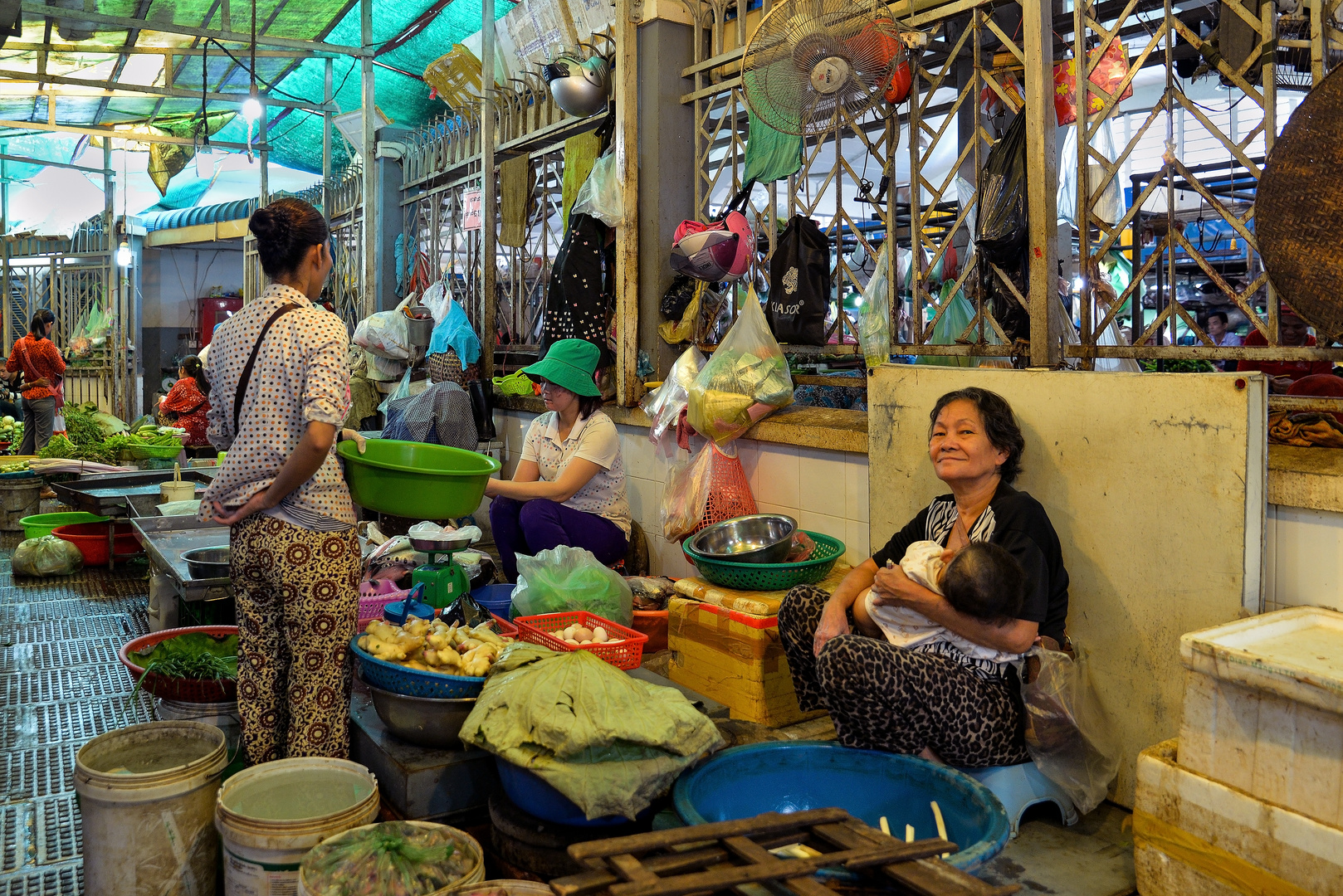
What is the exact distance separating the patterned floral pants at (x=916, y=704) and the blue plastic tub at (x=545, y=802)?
23.8 inches

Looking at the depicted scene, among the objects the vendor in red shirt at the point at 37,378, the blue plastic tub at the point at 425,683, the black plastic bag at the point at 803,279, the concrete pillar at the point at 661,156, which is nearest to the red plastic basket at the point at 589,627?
the blue plastic tub at the point at 425,683

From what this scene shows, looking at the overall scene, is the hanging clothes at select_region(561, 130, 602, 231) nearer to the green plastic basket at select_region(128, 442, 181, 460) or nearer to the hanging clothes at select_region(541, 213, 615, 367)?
the hanging clothes at select_region(541, 213, 615, 367)

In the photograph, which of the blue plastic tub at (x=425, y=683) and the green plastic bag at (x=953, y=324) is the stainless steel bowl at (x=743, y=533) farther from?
the blue plastic tub at (x=425, y=683)

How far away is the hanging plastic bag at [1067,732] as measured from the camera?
106 inches

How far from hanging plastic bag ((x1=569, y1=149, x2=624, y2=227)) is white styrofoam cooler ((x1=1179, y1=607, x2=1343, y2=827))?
12.4 feet

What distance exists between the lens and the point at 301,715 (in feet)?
9.21

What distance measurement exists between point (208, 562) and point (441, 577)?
0.96 meters

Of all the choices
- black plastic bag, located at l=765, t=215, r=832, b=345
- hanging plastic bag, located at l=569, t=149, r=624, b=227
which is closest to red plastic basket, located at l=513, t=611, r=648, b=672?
black plastic bag, located at l=765, t=215, r=832, b=345

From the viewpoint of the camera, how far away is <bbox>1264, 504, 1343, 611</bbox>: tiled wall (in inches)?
99.6

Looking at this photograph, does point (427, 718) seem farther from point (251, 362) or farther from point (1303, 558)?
point (1303, 558)

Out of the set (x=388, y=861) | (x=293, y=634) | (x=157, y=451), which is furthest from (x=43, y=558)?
(x=388, y=861)

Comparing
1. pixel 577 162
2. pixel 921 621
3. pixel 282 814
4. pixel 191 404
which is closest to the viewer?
pixel 282 814

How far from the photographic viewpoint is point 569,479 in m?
4.47

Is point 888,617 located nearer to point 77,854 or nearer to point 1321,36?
point 1321,36
